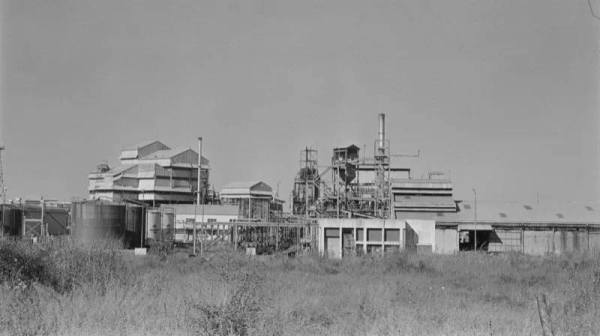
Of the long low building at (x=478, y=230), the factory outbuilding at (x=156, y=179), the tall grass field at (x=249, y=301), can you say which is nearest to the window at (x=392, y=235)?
the long low building at (x=478, y=230)

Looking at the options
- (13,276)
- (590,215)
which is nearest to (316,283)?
(13,276)

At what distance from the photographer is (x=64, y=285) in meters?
18.6

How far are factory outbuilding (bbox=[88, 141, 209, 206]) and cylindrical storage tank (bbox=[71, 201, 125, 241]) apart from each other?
87.6 feet

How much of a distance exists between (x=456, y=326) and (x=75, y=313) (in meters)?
8.11

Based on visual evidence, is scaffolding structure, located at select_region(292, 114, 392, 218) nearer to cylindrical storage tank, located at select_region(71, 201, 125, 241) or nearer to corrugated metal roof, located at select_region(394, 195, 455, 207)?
corrugated metal roof, located at select_region(394, 195, 455, 207)

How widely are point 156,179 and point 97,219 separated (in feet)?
98.6

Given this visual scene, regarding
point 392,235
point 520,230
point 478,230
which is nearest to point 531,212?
point 520,230

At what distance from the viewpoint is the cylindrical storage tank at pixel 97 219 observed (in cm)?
4978

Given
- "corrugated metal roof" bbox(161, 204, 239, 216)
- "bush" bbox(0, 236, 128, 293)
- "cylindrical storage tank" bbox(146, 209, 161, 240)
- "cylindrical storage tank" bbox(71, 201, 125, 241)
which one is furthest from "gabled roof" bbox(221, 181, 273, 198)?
"bush" bbox(0, 236, 128, 293)

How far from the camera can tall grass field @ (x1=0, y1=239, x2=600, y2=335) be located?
12.8m

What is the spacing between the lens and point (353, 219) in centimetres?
4716

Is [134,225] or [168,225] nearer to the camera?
[134,225]

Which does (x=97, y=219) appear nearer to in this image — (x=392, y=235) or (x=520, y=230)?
(x=392, y=235)

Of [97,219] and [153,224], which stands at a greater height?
[97,219]
